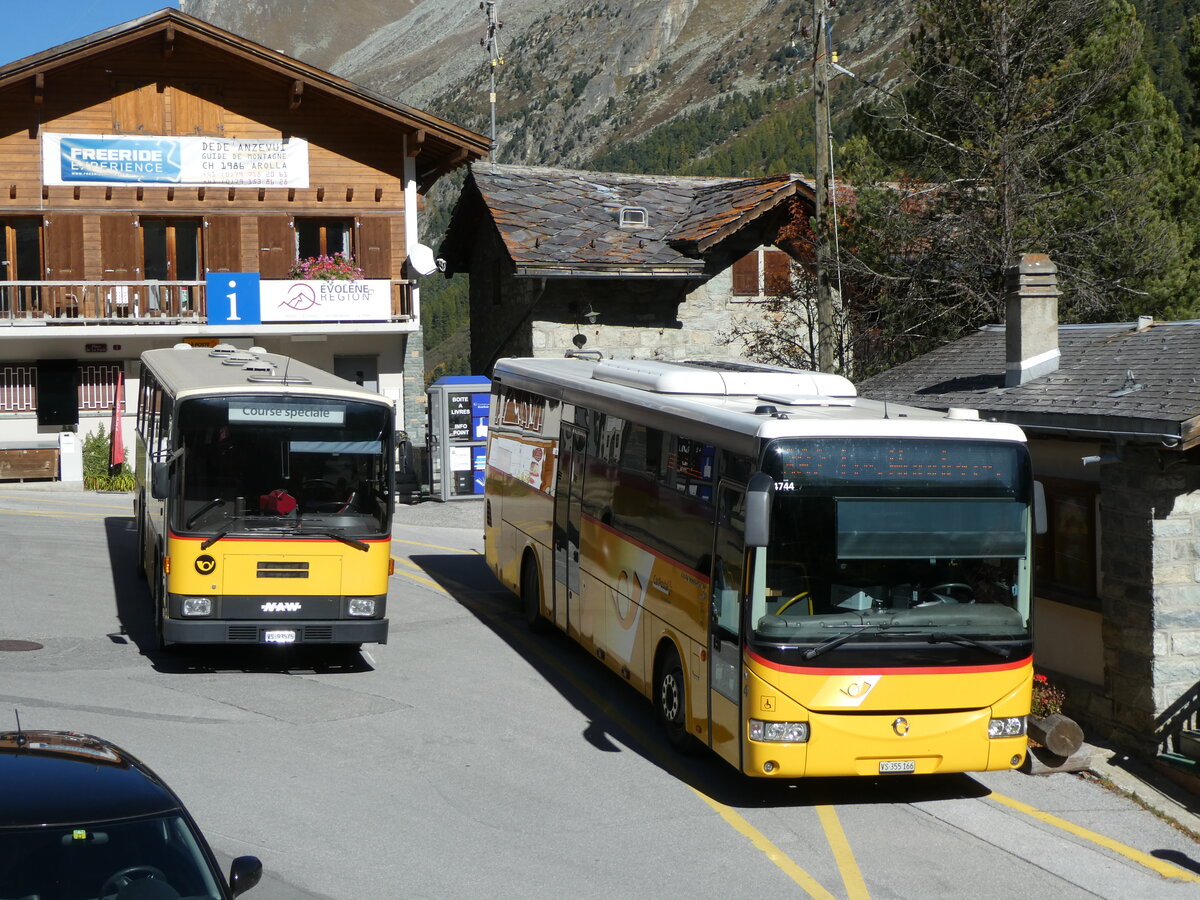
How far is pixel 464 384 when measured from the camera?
27.2 m

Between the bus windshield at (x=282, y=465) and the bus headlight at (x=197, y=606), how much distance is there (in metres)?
0.64

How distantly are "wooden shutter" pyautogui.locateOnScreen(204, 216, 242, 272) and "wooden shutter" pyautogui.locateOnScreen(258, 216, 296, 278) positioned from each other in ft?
1.67

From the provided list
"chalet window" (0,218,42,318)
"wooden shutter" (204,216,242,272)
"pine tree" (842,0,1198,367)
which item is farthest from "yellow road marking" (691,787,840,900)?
"chalet window" (0,218,42,318)

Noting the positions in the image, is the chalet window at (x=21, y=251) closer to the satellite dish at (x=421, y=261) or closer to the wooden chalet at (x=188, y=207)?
the wooden chalet at (x=188, y=207)

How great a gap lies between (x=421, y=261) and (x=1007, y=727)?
2305 cm

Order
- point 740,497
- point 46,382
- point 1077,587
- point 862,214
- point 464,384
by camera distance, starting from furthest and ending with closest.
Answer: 1. point 46,382
2. point 464,384
3. point 862,214
4. point 1077,587
5. point 740,497

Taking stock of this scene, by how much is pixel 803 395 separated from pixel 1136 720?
4385 mm

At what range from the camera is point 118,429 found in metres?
29.0

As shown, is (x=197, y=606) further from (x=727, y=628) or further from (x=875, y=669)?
(x=875, y=669)

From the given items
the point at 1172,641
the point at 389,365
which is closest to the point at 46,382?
the point at 389,365

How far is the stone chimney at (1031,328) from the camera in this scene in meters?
14.7

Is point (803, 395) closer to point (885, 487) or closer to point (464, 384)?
point (885, 487)

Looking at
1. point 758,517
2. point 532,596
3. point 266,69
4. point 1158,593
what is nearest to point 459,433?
point 266,69

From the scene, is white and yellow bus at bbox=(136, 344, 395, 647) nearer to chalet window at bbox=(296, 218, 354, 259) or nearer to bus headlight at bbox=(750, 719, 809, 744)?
bus headlight at bbox=(750, 719, 809, 744)
